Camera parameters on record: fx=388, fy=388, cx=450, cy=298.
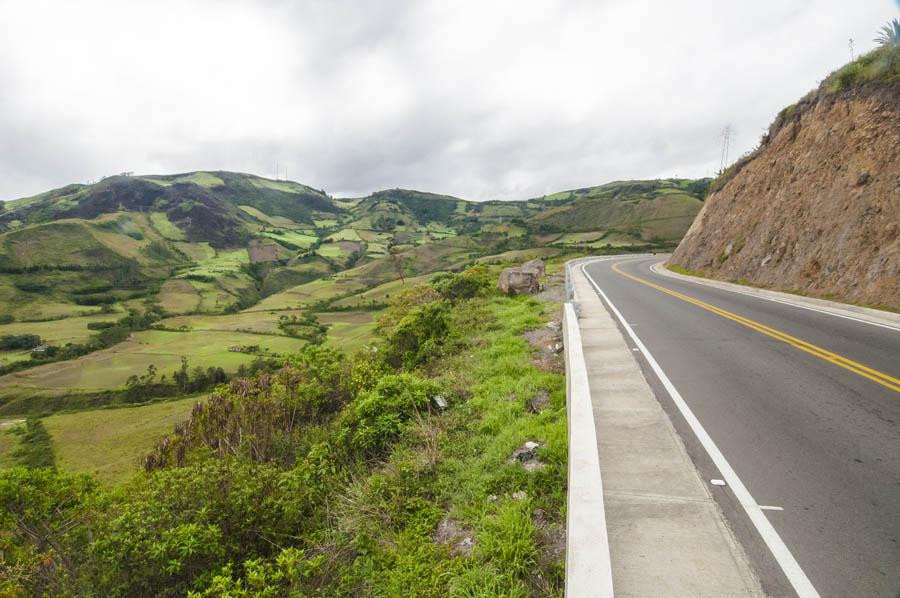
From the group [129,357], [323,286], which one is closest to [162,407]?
[129,357]

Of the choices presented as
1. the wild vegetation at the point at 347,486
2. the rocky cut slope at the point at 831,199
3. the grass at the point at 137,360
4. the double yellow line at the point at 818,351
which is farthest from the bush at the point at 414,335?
the grass at the point at 137,360

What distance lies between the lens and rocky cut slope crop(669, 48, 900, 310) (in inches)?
627

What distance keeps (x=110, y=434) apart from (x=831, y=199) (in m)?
78.2

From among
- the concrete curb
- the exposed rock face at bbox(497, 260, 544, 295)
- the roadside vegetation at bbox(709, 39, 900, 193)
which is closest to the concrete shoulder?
the concrete curb

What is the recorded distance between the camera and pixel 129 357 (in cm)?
8681

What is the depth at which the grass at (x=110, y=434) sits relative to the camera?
1715 inches

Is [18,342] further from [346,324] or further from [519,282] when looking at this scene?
[519,282]

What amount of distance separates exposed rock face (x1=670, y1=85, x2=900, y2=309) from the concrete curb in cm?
1571

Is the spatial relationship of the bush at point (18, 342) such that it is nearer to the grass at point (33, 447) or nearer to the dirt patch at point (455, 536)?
the grass at point (33, 447)

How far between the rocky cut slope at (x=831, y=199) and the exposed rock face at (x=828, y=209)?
0.05 m

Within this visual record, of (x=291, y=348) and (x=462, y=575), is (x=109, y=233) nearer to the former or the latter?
(x=291, y=348)

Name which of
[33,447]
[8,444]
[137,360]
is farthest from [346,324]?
[8,444]

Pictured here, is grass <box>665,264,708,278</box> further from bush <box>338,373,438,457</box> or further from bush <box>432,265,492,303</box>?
bush <box>338,373,438,457</box>

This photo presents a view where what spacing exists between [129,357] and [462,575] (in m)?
110
